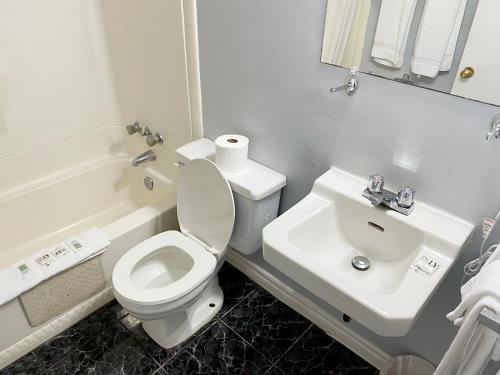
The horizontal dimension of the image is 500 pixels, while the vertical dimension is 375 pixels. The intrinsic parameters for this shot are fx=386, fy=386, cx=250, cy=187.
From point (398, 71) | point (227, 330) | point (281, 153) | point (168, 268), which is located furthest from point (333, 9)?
point (227, 330)

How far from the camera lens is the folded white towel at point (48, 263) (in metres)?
1.50

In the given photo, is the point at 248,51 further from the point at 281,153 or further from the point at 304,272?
the point at 304,272

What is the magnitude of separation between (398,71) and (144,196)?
5.48 ft

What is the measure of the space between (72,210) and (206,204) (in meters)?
0.99

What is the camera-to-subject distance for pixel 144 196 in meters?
2.35

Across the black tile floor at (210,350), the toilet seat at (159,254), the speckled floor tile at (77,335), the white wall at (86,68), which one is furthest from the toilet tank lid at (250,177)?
the speckled floor tile at (77,335)

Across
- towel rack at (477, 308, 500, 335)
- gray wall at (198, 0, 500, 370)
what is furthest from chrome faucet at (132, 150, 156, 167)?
towel rack at (477, 308, 500, 335)

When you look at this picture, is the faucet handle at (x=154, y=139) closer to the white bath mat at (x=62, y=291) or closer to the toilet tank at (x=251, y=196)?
the toilet tank at (x=251, y=196)

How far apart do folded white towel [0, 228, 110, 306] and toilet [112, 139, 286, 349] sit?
0.16m

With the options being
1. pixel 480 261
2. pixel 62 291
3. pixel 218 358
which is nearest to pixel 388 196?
pixel 480 261

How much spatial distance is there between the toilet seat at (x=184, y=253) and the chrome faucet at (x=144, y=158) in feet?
1.42

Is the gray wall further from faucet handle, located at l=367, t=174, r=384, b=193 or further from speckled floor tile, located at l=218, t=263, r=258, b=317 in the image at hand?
speckled floor tile, located at l=218, t=263, r=258, b=317

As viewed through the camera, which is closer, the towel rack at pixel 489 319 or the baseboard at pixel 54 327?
the towel rack at pixel 489 319

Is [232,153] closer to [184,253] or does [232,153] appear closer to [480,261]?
[184,253]
